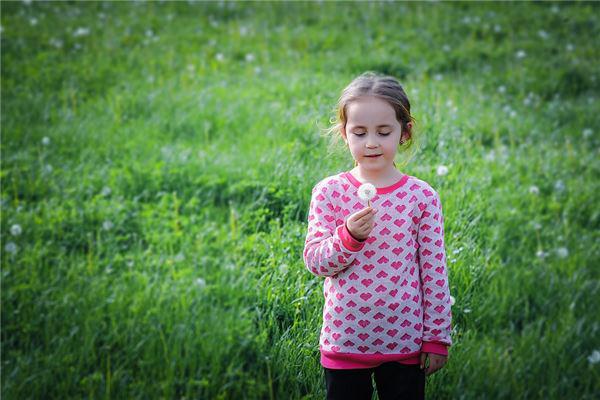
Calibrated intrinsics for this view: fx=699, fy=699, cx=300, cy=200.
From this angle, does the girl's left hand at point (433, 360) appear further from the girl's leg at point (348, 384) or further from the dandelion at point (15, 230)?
the dandelion at point (15, 230)

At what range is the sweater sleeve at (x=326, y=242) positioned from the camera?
6.55ft

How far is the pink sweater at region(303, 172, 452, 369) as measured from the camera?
209 centimetres

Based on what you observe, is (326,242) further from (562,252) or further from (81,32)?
(81,32)

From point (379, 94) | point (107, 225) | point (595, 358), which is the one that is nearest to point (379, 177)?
point (379, 94)

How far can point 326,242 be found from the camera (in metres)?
2.07

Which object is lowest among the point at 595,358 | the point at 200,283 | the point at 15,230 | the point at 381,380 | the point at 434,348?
the point at 595,358

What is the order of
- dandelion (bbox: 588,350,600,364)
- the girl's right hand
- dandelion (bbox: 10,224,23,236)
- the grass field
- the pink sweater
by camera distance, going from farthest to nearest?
dandelion (bbox: 10,224,23,236) < dandelion (bbox: 588,350,600,364) < the grass field < the pink sweater < the girl's right hand

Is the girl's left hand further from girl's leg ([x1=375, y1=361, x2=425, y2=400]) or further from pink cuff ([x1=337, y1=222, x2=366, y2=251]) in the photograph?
pink cuff ([x1=337, y1=222, x2=366, y2=251])

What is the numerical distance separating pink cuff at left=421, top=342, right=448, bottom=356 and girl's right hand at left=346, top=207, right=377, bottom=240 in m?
0.43

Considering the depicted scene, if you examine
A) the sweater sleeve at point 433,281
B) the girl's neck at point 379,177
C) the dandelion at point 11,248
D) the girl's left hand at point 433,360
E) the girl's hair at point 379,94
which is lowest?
the dandelion at point 11,248

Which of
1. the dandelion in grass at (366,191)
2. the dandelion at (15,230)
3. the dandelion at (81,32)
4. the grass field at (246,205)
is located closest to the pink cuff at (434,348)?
the dandelion in grass at (366,191)

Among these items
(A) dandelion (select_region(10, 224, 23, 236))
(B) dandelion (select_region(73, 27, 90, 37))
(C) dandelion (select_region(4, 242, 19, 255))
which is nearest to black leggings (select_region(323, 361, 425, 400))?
(C) dandelion (select_region(4, 242, 19, 255))

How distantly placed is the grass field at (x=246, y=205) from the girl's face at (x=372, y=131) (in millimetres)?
752

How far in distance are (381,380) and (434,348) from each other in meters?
0.19
